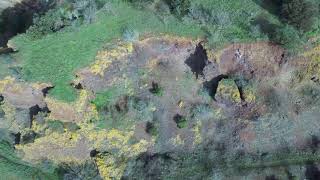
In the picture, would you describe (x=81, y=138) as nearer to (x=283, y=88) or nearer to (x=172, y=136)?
(x=172, y=136)

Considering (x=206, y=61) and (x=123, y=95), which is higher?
(x=206, y=61)

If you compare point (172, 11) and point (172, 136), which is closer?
point (172, 11)

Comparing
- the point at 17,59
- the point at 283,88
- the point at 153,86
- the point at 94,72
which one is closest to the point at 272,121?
the point at 283,88

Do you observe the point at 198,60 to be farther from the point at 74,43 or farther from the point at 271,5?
the point at 74,43

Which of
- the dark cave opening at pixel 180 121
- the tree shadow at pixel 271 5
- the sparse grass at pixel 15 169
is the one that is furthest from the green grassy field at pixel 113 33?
the sparse grass at pixel 15 169

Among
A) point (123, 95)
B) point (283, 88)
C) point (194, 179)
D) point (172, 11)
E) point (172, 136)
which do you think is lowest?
point (194, 179)

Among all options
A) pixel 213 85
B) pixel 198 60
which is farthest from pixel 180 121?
pixel 198 60

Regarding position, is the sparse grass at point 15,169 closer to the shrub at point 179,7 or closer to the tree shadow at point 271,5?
the shrub at point 179,7
